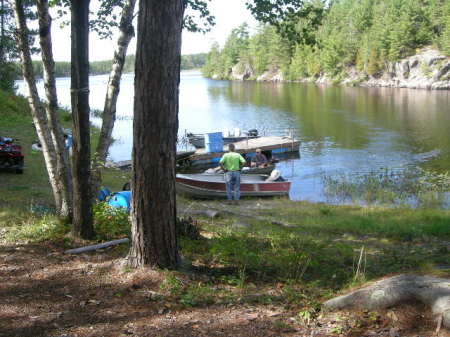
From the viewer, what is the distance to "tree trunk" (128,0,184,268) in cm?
491

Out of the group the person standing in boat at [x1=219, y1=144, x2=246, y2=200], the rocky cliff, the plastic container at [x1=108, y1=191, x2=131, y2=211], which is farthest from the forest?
the rocky cliff

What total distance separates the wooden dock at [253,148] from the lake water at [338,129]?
1.05m

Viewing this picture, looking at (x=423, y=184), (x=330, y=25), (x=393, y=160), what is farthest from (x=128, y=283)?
(x=330, y=25)

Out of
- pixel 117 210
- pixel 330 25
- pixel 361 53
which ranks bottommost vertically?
pixel 117 210

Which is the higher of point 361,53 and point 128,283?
point 361,53

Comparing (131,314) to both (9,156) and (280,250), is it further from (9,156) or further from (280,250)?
(9,156)

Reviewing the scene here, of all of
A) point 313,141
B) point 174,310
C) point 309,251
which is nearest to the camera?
point 174,310

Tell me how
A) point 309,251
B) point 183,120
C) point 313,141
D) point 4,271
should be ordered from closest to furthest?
1. point 4,271
2. point 309,251
3. point 313,141
4. point 183,120

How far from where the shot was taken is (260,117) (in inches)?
1908

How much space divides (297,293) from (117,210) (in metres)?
3.41

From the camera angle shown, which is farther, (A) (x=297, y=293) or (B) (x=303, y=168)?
(B) (x=303, y=168)

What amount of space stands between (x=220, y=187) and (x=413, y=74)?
77493 mm

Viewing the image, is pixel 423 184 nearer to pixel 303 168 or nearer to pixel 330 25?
pixel 303 168

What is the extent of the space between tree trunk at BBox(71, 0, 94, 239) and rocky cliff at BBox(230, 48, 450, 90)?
77.7 m
